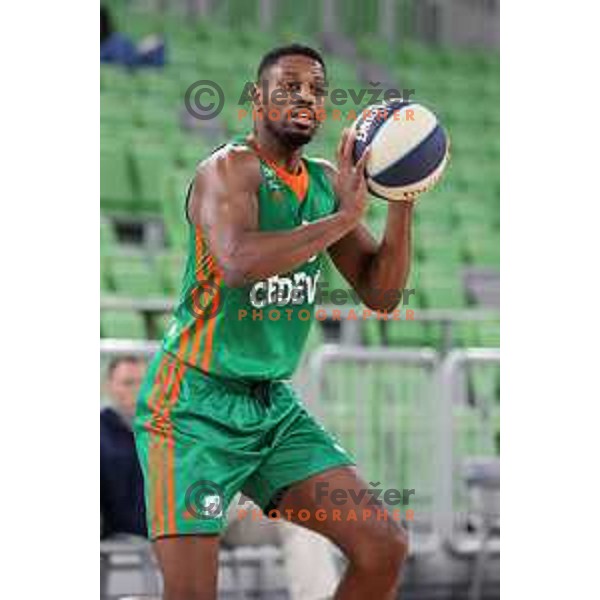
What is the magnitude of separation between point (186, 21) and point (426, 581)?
8876mm

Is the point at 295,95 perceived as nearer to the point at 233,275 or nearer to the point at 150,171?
the point at 233,275

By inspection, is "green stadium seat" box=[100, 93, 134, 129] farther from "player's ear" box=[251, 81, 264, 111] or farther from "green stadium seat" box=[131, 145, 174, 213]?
"player's ear" box=[251, 81, 264, 111]

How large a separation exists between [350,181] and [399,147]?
0.20 m

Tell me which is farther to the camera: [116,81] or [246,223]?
[116,81]

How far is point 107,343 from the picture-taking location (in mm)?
6992

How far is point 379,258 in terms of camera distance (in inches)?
183

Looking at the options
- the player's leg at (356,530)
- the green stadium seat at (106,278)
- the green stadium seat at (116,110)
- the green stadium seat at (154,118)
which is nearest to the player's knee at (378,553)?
the player's leg at (356,530)

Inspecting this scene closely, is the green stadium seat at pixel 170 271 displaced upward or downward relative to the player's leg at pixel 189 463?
upward

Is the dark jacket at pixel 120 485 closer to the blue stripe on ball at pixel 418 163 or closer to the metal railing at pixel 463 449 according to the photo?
the metal railing at pixel 463 449

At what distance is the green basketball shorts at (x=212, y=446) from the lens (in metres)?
4.30

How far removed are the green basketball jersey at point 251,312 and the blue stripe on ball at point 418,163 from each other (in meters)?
0.26

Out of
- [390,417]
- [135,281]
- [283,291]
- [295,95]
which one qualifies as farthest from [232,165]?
[135,281]
